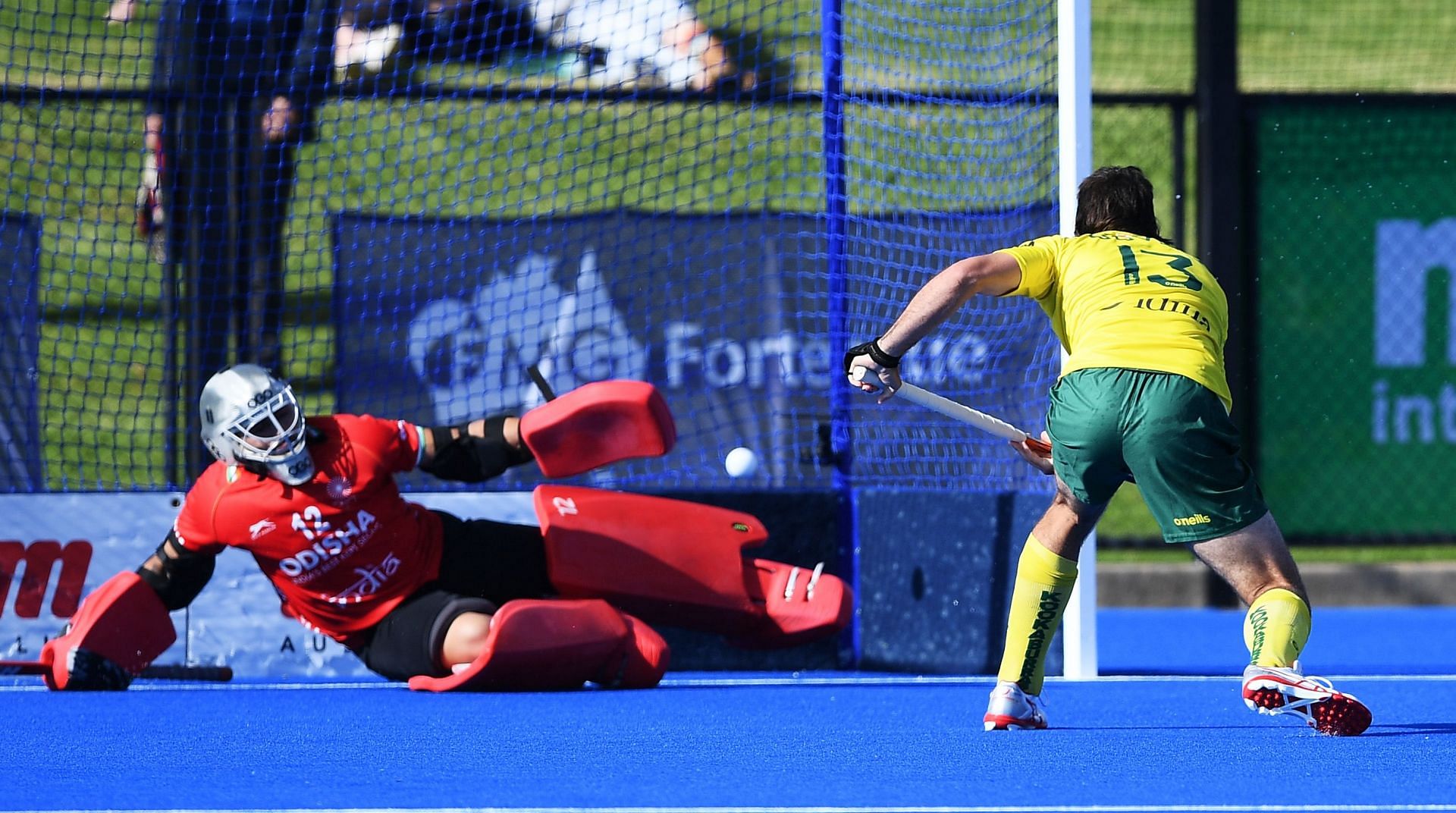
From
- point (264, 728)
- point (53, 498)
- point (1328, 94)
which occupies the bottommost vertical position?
point (264, 728)

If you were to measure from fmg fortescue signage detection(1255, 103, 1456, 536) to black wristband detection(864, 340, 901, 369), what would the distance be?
4.52m

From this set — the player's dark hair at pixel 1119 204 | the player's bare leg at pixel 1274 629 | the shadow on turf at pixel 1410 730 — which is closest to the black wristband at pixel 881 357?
the player's dark hair at pixel 1119 204

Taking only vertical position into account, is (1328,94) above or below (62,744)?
above

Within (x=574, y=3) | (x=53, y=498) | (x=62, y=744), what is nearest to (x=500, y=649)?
(x=62, y=744)

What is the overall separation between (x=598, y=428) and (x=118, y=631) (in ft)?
4.72

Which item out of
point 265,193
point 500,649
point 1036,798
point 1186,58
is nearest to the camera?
point 1036,798

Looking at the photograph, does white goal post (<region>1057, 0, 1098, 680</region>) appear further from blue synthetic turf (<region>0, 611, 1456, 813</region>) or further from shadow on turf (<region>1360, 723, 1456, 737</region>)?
shadow on turf (<region>1360, 723, 1456, 737</region>)

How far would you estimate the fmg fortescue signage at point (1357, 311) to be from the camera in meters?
8.22

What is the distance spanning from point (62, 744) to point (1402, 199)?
6.24m

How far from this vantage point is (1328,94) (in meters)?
8.14

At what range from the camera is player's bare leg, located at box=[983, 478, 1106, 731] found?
4301 mm

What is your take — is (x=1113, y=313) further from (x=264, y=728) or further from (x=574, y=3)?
(x=574, y=3)

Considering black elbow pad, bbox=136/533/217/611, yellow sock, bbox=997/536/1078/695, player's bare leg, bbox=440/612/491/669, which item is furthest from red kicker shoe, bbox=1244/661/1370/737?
A: black elbow pad, bbox=136/533/217/611

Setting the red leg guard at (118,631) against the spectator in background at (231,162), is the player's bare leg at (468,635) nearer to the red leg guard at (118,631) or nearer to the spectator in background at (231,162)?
the red leg guard at (118,631)
